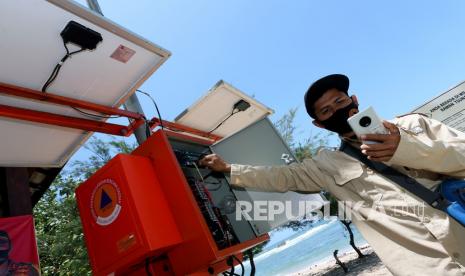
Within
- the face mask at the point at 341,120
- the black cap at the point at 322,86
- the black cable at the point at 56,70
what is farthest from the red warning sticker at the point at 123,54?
the face mask at the point at 341,120

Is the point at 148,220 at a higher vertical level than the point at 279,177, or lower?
higher

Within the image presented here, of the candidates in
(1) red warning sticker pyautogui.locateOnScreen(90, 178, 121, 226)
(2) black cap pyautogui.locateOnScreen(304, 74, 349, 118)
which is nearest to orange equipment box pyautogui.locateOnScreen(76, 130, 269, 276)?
(1) red warning sticker pyautogui.locateOnScreen(90, 178, 121, 226)

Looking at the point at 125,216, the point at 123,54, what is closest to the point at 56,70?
the point at 123,54

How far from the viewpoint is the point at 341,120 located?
2346mm

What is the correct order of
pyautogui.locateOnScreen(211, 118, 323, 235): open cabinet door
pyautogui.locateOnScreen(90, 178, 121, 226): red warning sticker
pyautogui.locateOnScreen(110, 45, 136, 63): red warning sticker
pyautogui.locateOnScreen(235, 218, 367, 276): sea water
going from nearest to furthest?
1. pyautogui.locateOnScreen(90, 178, 121, 226): red warning sticker
2. pyautogui.locateOnScreen(110, 45, 136, 63): red warning sticker
3. pyautogui.locateOnScreen(211, 118, 323, 235): open cabinet door
4. pyautogui.locateOnScreen(235, 218, 367, 276): sea water

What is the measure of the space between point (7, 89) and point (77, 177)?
10163mm

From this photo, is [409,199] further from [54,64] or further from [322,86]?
[54,64]

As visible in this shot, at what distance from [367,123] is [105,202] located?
78.4 inches

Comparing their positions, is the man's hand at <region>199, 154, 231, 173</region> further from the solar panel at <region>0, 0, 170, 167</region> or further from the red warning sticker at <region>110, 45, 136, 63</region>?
the red warning sticker at <region>110, 45, 136, 63</region>

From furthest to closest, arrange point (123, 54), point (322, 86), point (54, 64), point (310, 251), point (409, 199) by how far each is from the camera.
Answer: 1. point (310, 251)
2. point (123, 54)
3. point (54, 64)
4. point (322, 86)
5. point (409, 199)

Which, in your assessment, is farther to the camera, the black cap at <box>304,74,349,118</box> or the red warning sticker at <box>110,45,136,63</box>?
the red warning sticker at <box>110,45,136,63</box>

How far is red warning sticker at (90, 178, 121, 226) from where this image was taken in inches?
97.1

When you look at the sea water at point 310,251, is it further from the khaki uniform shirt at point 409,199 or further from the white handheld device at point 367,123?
the white handheld device at point 367,123

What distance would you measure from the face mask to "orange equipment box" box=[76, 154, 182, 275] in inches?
55.7
